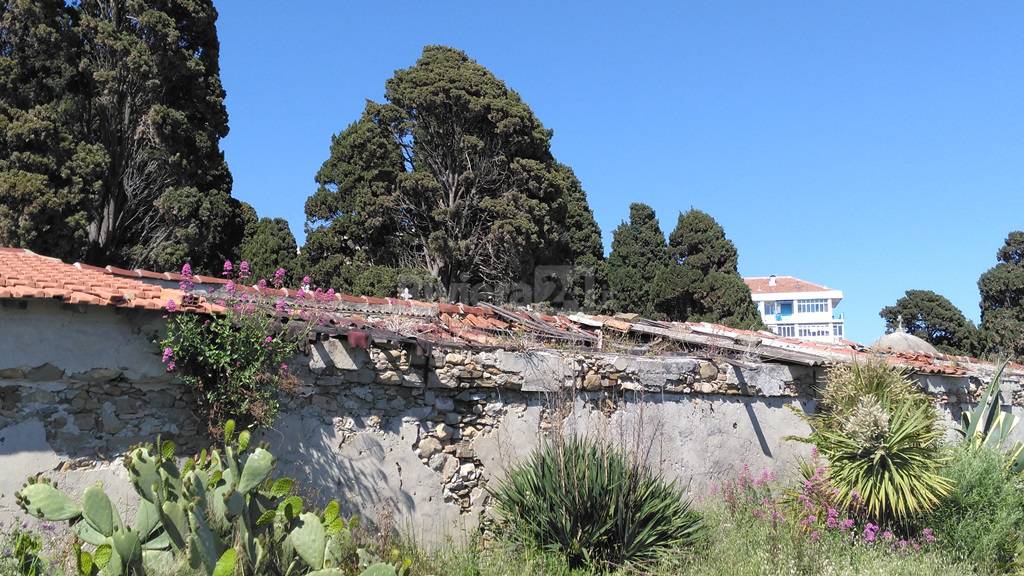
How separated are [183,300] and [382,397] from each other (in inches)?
74.7

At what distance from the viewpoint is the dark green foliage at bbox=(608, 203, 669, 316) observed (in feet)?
105

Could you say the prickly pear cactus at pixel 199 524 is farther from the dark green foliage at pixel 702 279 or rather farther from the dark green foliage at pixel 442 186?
the dark green foliage at pixel 702 279

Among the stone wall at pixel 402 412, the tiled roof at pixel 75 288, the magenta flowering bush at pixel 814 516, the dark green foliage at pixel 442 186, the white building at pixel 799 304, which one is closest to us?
the tiled roof at pixel 75 288

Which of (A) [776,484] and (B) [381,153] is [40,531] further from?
(B) [381,153]

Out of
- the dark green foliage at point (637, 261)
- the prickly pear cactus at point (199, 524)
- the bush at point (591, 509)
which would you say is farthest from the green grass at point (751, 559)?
the dark green foliage at point (637, 261)

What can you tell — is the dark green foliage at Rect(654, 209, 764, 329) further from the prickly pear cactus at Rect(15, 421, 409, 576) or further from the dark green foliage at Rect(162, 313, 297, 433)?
the prickly pear cactus at Rect(15, 421, 409, 576)

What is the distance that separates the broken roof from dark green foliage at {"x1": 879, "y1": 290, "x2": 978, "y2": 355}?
24.1 m

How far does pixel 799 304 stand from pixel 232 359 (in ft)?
182

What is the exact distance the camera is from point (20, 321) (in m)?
5.98

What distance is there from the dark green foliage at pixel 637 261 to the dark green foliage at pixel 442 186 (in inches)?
272

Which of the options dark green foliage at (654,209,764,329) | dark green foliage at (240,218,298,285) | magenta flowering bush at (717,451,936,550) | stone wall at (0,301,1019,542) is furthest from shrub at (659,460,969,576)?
dark green foliage at (654,209,764,329)

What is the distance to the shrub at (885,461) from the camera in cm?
766

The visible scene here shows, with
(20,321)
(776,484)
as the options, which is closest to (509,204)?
(776,484)

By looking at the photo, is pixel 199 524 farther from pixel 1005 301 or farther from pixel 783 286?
pixel 783 286
